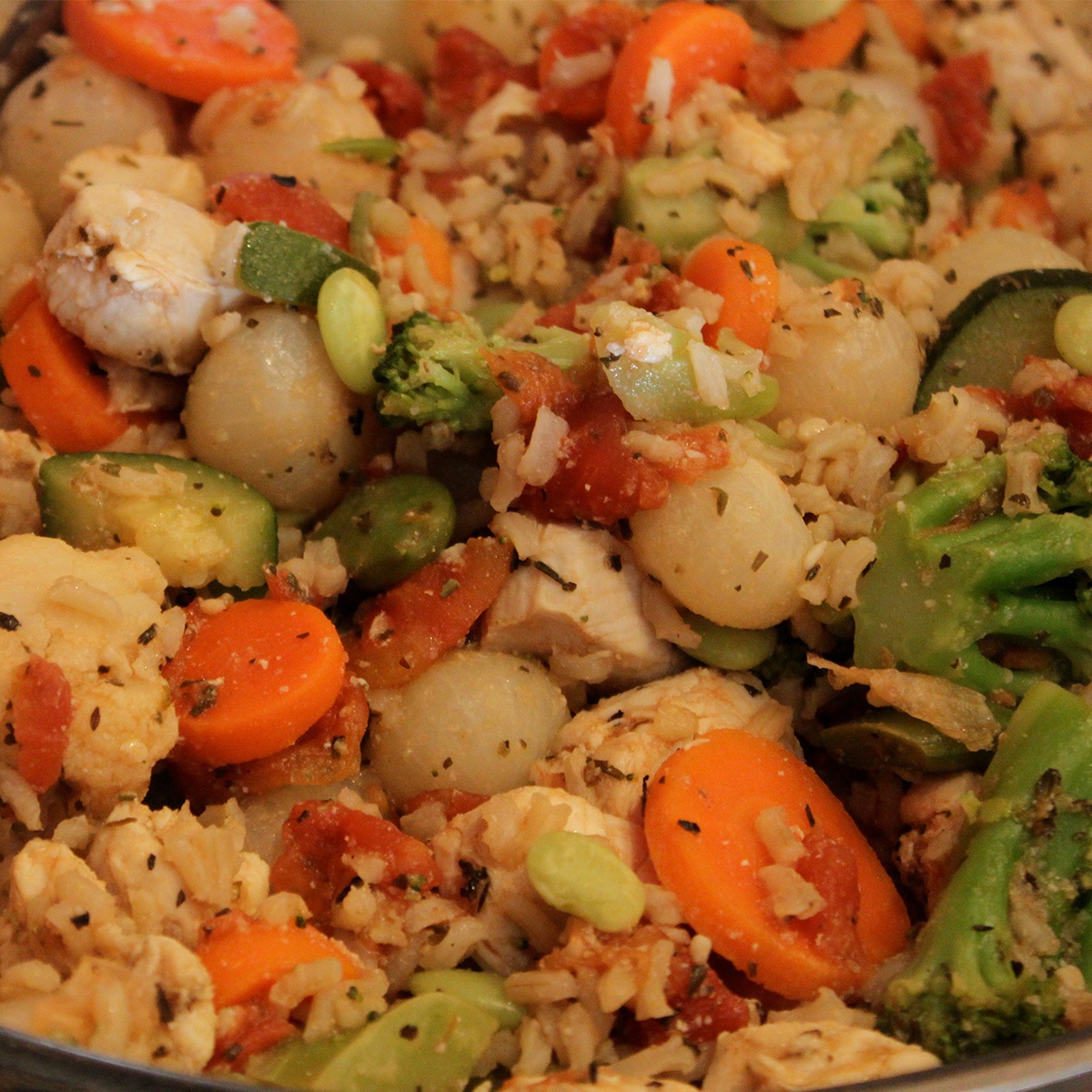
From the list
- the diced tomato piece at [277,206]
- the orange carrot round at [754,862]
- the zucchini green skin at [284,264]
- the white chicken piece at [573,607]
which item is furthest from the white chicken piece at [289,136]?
the orange carrot round at [754,862]

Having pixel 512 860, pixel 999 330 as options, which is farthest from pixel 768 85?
pixel 512 860

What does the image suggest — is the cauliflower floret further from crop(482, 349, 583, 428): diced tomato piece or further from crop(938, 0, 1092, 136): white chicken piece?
crop(938, 0, 1092, 136): white chicken piece

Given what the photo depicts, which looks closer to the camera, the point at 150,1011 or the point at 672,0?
the point at 150,1011

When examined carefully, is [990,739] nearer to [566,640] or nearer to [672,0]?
[566,640]

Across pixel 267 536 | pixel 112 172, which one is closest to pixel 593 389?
pixel 267 536

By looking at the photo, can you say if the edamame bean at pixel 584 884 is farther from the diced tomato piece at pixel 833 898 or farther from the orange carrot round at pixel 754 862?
the diced tomato piece at pixel 833 898

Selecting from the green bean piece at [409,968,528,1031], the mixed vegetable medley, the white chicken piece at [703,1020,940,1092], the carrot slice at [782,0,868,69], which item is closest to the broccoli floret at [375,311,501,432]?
the mixed vegetable medley

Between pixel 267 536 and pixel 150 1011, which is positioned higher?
pixel 267 536
